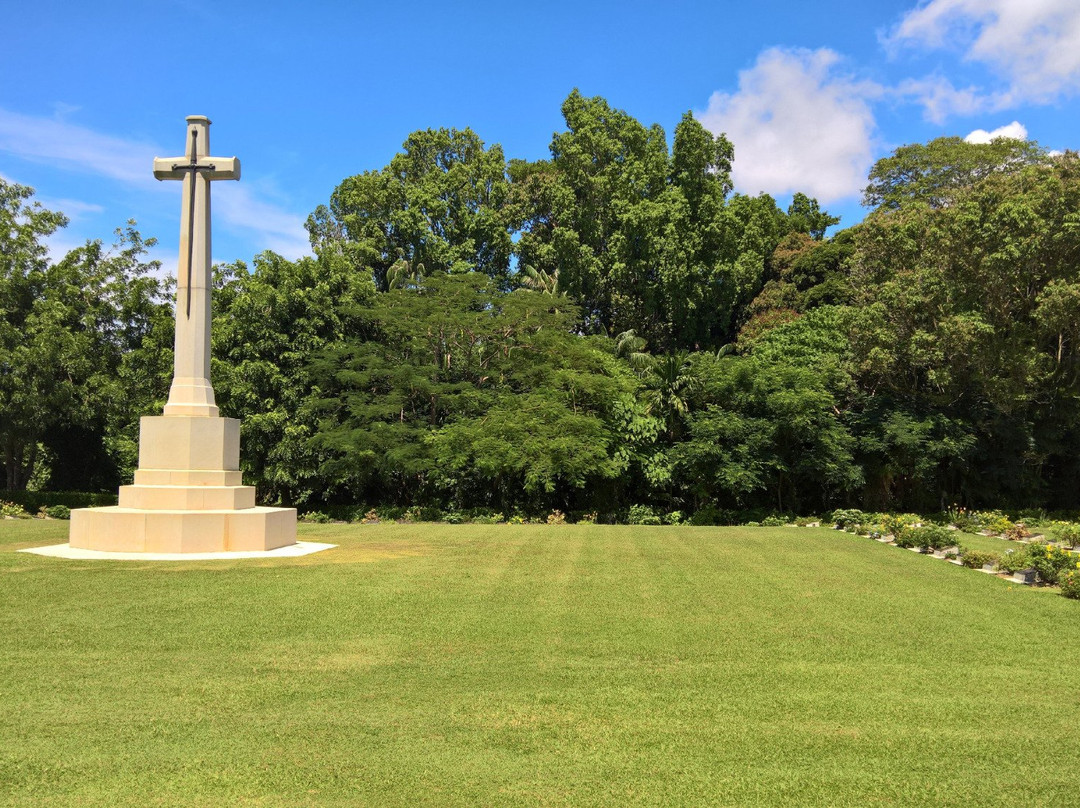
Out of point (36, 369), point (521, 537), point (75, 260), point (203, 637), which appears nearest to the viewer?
point (203, 637)

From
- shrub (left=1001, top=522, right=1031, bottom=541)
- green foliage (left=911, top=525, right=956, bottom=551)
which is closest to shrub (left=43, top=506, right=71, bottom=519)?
green foliage (left=911, top=525, right=956, bottom=551)

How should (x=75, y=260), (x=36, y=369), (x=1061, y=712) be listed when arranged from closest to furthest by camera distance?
(x=1061, y=712), (x=36, y=369), (x=75, y=260)

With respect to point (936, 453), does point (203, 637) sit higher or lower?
lower

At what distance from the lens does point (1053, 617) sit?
8391 millimetres

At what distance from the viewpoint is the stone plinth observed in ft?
39.1

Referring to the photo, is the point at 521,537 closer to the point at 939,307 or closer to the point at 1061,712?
the point at 1061,712

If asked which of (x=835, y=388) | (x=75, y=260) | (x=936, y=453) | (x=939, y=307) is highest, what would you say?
(x=75, y=260)

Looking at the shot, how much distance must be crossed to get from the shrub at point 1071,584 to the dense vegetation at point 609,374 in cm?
1384

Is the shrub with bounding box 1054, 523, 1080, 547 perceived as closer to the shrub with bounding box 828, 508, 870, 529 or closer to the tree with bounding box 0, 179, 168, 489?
the shrub with bounding box 828, 508, 870, 529

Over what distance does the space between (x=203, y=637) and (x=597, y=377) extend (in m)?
19.0

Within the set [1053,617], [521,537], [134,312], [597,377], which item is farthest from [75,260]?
[1053,617]

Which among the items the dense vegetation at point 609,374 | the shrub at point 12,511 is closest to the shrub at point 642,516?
the dense vegetation at point 609,374

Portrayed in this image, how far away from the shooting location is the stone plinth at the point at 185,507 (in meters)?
11.9

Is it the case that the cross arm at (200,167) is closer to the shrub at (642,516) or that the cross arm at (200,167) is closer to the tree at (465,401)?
the tree at (465,401)
